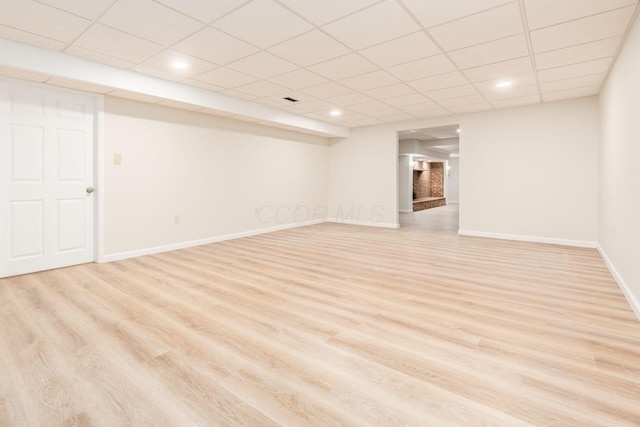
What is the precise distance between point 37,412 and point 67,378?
0.27 meters

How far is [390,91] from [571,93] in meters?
2.90

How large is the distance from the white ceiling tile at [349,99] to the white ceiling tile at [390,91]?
16cm

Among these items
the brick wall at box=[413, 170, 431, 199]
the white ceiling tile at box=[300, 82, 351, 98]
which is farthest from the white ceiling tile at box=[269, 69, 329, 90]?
the brick wall at box=[413, 170, 431, 199]

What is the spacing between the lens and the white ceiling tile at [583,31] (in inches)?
108

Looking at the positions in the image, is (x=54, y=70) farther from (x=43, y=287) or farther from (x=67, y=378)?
(x=67, y=378)

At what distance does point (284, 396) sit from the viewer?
1638 millimetres

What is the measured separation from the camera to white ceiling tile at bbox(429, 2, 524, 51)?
272 cm

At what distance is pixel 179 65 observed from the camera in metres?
3.93

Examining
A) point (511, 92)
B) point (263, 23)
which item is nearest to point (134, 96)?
point (263, 23)

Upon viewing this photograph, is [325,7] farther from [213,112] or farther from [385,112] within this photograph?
[385,112]

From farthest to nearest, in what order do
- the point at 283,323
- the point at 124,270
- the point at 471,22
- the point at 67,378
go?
1. the point at 124,270
2. the point at 471,22
3. the point at 283,323
4. the point at 67,378

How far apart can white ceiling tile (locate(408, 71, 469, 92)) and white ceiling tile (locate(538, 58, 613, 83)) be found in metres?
0.98

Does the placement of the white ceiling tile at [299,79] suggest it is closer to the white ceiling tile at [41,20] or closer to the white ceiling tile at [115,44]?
the white ceiling tile at [115,44]

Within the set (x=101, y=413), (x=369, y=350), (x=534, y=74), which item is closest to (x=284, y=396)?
(x=369, y=350)
